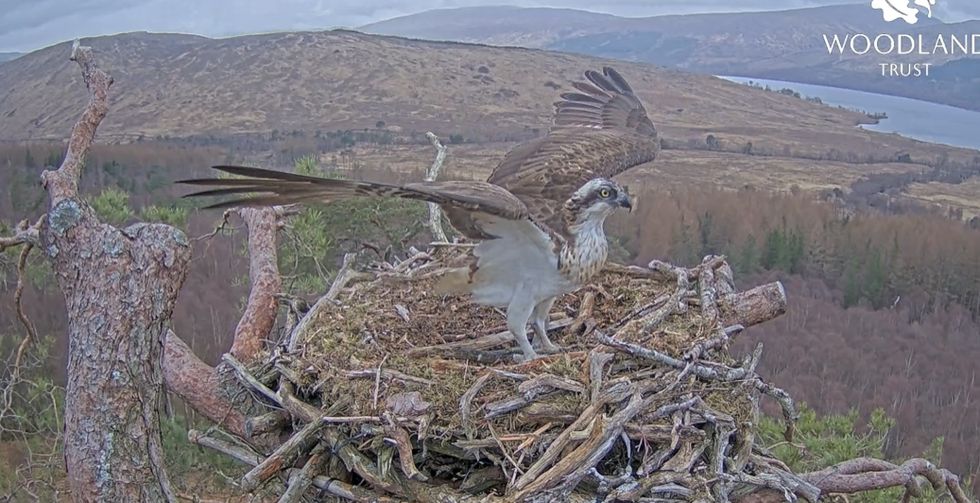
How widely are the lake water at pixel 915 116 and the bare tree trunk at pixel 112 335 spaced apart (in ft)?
229

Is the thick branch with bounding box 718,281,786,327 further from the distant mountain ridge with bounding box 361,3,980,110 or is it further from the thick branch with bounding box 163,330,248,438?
the distant mountain ridge with bounding box 361,3,980,110

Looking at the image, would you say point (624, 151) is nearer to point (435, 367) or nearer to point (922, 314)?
point (435, 367)

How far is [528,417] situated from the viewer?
348 centimetres

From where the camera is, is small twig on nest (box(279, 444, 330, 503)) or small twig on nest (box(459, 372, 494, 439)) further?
small twig on nest (box(459, 372, 494, 439))

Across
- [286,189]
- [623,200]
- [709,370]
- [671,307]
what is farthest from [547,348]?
[286,189]

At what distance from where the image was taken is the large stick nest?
3213 mm

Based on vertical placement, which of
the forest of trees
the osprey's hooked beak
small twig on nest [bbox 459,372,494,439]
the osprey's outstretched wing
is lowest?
the forest of trees

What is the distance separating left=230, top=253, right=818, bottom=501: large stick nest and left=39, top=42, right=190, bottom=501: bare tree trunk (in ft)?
2.65

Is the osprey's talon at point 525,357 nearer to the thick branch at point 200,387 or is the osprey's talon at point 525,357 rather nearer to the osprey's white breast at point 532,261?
the osprey's white breast at point 532,261

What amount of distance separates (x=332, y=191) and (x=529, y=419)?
4.13ft

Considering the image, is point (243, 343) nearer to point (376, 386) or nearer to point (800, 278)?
point (376, 386)

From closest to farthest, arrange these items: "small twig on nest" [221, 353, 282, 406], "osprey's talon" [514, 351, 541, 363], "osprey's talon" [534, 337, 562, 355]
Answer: "small twig on nest" [221, 353, 282, 406]
"osprey's talon" [514, 351, 541, 363]
"osprey's talon" [534, 337, 562, 355]

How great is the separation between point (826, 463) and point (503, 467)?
2.96 meters

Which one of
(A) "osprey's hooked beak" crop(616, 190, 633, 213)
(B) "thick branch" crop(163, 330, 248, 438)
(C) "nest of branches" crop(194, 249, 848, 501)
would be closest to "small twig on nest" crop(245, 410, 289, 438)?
(C) "nest of branches" crop(194, 249, 848, 501)
